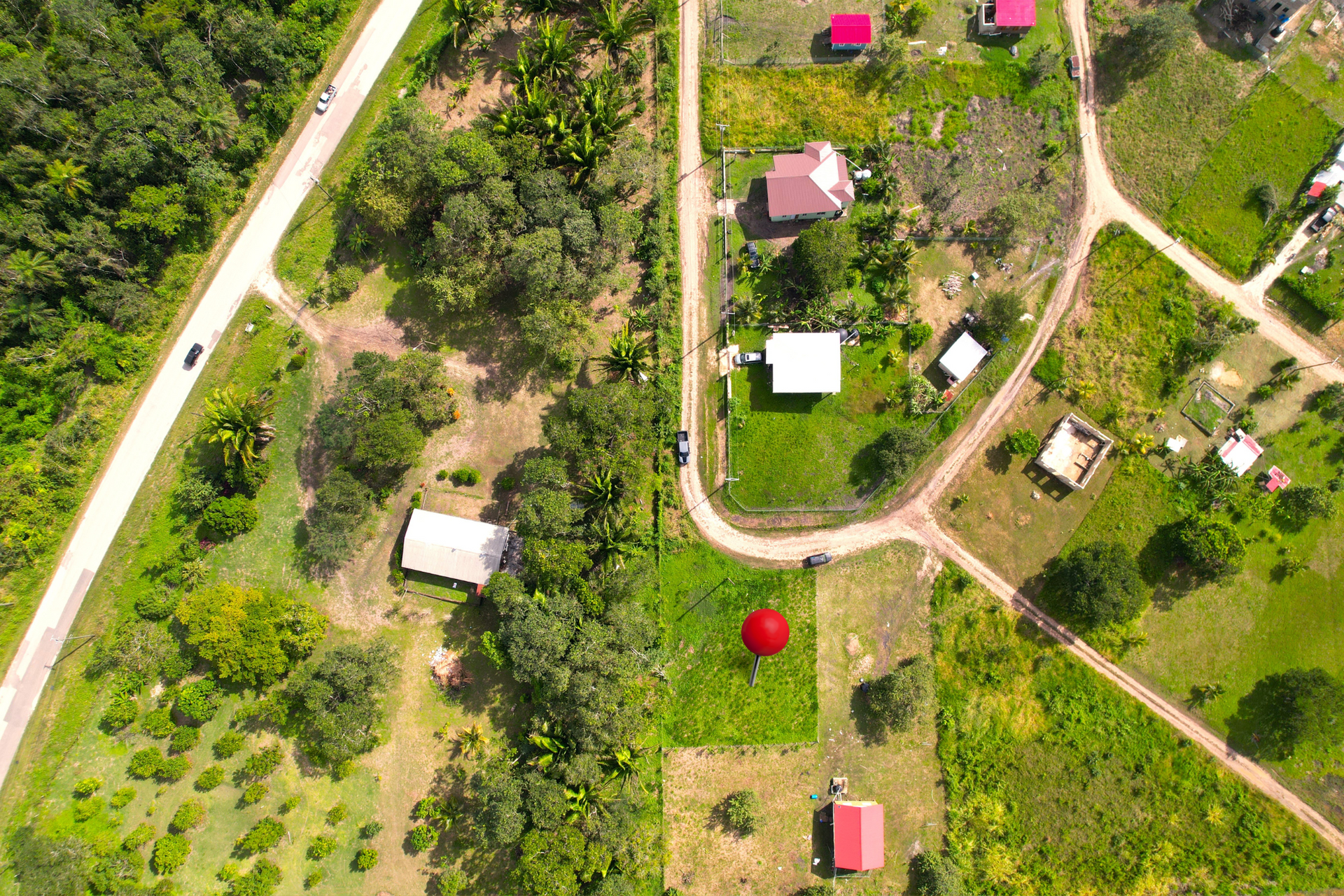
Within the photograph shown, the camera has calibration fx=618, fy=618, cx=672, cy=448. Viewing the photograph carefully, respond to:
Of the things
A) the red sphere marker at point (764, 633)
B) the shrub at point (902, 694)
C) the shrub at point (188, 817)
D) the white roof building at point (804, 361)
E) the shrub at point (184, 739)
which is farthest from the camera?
the white roof building at point (804, 361)

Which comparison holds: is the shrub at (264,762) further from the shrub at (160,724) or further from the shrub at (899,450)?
the shrub at (899,450)

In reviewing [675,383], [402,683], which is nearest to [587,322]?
[675,383]

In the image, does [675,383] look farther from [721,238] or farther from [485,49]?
[485,49]

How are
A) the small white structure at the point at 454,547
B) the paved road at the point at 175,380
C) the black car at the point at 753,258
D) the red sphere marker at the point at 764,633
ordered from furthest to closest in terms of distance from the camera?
the black car at the point at 753,258 < the paved road at the point at 175,380 < the small white structure at the point at 454,547 < the red sphere marker at the point at 764,633

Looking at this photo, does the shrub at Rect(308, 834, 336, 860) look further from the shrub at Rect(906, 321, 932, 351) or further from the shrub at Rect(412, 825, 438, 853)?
the shrub at Rect(906, 321, 932, 351)

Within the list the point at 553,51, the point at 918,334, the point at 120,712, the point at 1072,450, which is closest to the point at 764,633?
the point at 918,334

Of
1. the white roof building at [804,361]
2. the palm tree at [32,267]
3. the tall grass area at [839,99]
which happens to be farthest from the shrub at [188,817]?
the tall grass area at [839,99]
